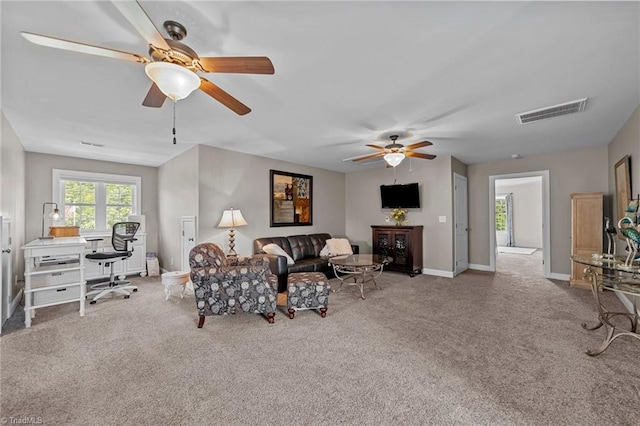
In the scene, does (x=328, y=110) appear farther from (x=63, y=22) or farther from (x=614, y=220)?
(x=614, y=220)

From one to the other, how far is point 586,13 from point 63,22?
10.5 ft

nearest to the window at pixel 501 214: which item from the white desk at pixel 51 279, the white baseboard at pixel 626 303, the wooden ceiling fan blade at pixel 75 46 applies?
the white baseboard at pixel 626 303

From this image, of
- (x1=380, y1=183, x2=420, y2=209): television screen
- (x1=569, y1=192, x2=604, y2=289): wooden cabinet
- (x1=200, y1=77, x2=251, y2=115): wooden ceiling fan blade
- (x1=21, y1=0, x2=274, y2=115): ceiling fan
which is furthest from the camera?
(x1=380, y1=183, x2=420, y2=209): television screen

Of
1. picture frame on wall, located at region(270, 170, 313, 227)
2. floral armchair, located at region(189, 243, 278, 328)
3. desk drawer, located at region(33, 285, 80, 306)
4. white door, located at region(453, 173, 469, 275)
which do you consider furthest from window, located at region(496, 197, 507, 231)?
desk drawer, located at region(33, 285, 80, 306)

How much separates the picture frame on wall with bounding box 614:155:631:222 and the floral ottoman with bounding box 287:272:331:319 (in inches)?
144

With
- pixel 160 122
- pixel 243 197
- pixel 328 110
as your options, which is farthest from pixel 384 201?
pixel 160 122

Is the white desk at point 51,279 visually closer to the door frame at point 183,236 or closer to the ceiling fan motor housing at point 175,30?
the door frame at point 183,236

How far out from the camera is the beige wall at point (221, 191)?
4.51 meters

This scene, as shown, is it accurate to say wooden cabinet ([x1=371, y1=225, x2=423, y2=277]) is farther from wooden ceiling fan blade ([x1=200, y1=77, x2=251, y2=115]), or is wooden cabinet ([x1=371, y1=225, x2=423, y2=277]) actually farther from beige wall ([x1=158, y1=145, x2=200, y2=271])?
wooden ceiling fan blade ([x1=200, y1=77, x2=251, y2=115])

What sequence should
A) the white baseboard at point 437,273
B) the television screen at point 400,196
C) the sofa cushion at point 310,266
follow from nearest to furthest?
the sofa cushion at point 310,266, the white baseboard at point 437,273, the television screen at point 400,196

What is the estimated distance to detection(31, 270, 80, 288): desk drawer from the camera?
342 centimetres

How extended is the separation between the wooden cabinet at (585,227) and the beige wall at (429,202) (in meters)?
1.90

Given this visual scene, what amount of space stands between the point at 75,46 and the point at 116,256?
3609 mm

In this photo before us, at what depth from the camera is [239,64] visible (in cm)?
165
